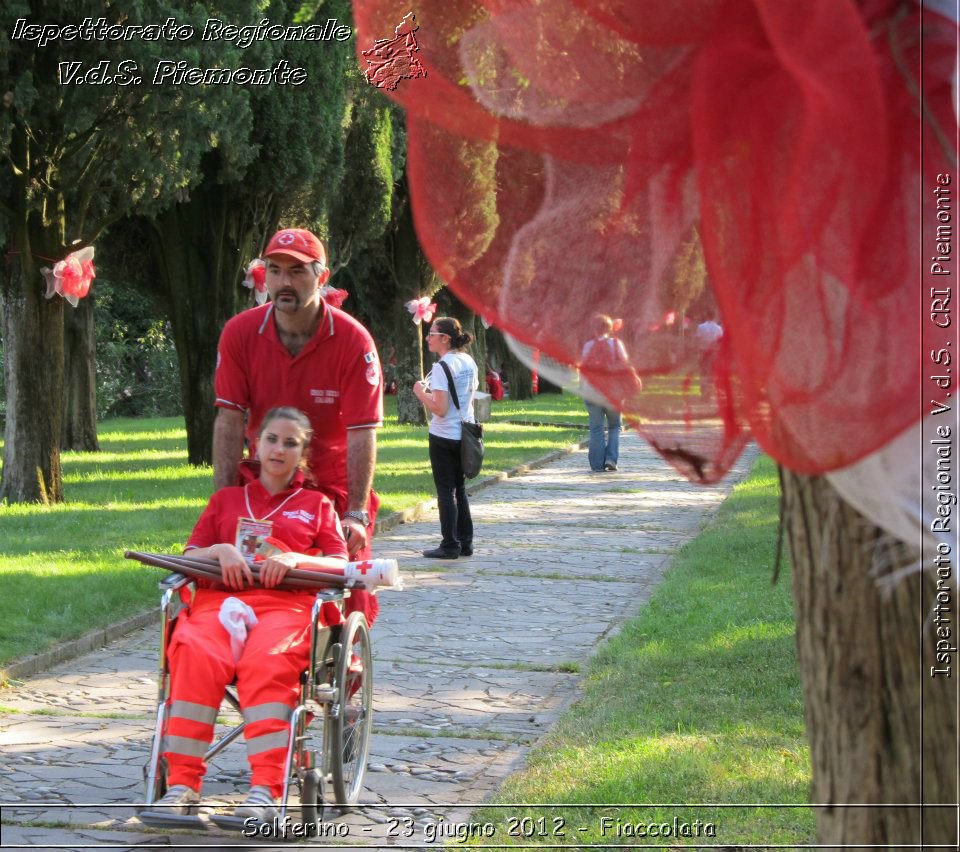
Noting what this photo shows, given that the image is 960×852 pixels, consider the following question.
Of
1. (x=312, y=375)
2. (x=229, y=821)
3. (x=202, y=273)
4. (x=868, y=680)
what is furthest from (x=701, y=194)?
(x=202, y=273)

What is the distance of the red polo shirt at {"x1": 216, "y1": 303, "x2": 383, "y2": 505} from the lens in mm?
5695

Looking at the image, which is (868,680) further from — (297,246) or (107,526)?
(107,526)

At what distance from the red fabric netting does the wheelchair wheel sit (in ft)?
10.3

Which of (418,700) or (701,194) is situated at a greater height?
(701,194)

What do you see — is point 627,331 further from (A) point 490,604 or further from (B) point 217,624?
(A) point 490,604

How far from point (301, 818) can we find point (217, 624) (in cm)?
85

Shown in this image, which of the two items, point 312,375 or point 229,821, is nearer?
point 229,821

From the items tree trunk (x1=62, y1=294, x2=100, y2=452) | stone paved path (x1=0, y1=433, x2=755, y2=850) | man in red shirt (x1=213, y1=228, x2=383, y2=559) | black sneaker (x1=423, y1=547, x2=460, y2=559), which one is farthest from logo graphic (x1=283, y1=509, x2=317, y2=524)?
tree trunk (x1=62, y1=294, x2=100, y2=452)

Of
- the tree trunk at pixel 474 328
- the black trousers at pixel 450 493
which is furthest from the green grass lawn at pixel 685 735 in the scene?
the tree trunk at pixel 474 328

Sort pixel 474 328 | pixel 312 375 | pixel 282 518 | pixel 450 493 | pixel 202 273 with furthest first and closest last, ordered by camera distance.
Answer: pixel 474 328, pixel 202 273, pixel 450 493, pixel 312 375, pixel 282 518

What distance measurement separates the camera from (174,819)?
4.54 metres

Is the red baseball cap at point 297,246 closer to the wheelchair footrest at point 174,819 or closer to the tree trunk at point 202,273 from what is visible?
the wheelchair footrest at point 174,819

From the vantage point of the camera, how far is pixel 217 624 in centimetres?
498

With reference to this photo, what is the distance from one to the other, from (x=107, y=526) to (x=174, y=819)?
8.92m
